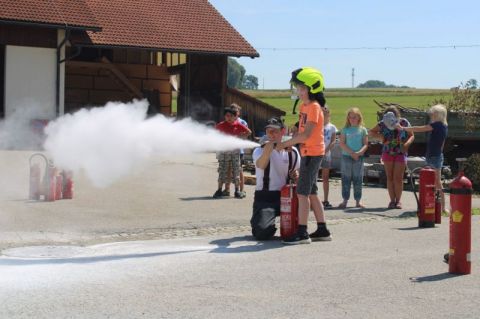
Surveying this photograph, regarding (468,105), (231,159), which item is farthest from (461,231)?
(468,105)

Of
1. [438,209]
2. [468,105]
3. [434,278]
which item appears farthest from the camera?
[468,105]

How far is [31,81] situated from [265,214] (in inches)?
692

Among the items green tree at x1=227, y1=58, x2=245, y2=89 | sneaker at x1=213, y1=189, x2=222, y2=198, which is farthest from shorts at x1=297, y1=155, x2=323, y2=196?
green tree at x1=227, y1=58, x2=245, y2=89

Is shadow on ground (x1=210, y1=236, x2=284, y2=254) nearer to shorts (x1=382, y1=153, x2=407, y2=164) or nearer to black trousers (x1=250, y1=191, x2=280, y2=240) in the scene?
black trousers (x1=250, y1=191, x2=280, y2=240)

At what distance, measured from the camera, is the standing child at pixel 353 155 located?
44.4 feet

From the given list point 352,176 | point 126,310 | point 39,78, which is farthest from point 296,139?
point 39,78

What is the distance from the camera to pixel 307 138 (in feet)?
30.5

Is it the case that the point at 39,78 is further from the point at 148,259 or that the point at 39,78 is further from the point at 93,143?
the point at 148,259

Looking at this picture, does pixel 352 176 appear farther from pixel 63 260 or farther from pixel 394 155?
pixel 63 260

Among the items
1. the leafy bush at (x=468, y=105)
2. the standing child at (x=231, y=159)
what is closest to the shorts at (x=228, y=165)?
the standing child at (x=231, y=159)

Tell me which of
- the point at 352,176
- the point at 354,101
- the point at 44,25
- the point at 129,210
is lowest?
the point at 129,210

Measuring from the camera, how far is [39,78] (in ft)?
84.1

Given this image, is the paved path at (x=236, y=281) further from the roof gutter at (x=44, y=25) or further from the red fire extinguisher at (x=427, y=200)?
the roof gutter at (x=44, y=25)

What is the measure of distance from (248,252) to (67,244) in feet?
7.34
